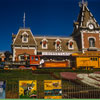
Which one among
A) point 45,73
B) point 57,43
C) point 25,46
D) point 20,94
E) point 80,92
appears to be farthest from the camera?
point 57,43

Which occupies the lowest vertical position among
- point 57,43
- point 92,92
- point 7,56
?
point 92,92

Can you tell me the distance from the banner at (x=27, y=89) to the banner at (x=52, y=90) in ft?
3.68

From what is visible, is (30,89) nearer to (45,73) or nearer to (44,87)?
(44,87)

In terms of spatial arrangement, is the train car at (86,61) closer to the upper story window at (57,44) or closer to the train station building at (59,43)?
the train station building at (59,43)

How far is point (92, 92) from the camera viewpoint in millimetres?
18781

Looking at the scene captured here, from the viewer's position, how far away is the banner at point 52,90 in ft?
56.5

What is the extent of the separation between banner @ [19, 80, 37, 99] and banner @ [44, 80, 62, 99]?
1.12m

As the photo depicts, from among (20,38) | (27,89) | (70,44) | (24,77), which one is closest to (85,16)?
(70,44)

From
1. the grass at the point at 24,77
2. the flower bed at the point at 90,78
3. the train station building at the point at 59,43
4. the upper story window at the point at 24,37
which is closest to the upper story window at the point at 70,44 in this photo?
the train station building at the point at 59,43

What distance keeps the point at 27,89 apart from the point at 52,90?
255cm

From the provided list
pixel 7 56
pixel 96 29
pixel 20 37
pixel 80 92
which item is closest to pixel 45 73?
pixel 80 92

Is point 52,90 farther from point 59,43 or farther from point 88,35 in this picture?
point 88,35

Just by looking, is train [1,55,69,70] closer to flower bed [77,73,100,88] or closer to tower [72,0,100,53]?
flower bed [77,73,100,88]

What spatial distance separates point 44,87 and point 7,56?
27026 millimetres
